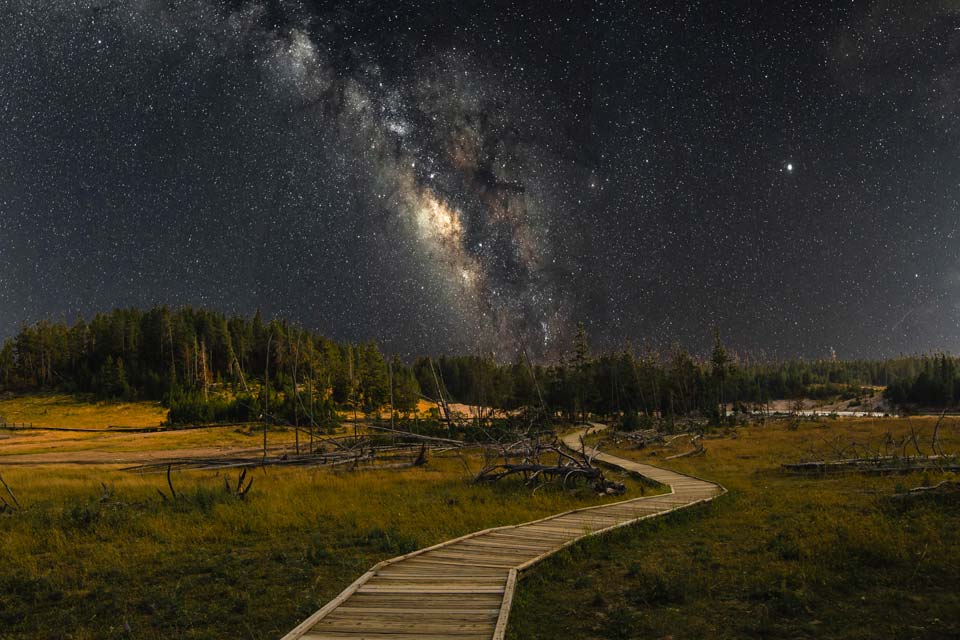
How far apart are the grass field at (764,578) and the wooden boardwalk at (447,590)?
0.44 metres

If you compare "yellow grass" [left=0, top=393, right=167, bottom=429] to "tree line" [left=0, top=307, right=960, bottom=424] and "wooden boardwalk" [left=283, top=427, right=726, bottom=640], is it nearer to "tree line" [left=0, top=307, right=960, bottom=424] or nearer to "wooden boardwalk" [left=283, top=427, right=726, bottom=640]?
"tree line" [left=0, top=307, right=960, bottom=424]

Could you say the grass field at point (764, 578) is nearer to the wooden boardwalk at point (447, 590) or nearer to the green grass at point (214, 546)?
the wooden boardwalk at point (447, 590)

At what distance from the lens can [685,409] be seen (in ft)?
324

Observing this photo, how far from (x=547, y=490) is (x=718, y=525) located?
670 centimetres

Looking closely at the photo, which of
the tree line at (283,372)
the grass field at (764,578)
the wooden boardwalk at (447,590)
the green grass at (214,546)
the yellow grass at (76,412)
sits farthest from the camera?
the tree line at (283,372)

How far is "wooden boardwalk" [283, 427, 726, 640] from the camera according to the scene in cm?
680

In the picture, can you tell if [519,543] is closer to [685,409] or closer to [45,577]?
[45,577]

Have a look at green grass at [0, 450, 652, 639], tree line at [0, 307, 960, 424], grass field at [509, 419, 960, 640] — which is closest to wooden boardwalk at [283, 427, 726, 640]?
grass field at [509, 419, 960, 640]

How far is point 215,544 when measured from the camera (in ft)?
44.4

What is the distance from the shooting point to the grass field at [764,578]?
7531 mm

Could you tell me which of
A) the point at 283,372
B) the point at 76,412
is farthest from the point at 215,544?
the point at 283,372

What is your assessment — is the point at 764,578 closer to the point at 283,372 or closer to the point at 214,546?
the point at 214,546

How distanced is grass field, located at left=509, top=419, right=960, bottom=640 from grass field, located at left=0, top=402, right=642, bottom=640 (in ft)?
11.9

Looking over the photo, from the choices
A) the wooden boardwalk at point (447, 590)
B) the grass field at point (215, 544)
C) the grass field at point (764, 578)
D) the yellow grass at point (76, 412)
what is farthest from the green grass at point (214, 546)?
the yellow grass at point (76, 412)
